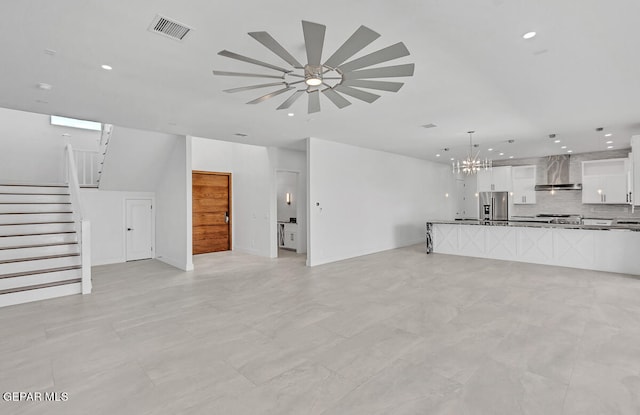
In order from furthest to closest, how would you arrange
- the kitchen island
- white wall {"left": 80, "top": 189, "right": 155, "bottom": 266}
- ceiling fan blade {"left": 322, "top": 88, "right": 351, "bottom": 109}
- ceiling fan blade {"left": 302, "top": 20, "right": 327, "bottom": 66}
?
white wall {"left": 80, "top": 189, "right": 155, "bottom": 266} → the kitchen island → ceiling fan blade {"left": 322, "top": 88, "right": 351, "bottom": 109} → ceiling fan blade {"left": 302, "top": 20, "right": 327, "bottom": 66}

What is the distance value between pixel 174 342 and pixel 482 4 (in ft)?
13.1

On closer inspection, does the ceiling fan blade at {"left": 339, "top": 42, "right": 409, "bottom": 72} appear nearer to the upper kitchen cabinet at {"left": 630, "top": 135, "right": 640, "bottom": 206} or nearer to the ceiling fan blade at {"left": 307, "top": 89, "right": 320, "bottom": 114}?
the ceiling fan blade at {"left": 307, "top": 89, "right": 320, "bottom": 114}

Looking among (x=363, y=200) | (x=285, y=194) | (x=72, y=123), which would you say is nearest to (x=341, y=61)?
(x=363, y=200)

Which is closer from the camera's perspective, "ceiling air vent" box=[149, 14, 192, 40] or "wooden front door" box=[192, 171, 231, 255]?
"ceiling air vent" box=[149, 14, 192, 40]

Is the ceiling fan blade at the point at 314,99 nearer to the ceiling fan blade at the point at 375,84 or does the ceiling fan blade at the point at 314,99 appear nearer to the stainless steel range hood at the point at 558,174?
the ceiling fan blade at the point at 375,84

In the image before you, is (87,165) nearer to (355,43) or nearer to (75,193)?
(75,193)

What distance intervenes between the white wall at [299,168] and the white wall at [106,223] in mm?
3738

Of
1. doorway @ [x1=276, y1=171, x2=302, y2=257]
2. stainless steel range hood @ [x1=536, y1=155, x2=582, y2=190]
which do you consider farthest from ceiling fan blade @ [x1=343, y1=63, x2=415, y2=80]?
stainless steel range hood @ [x1=536, y1=155, x2=582, y2=190]

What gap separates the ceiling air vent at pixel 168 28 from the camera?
2448mm

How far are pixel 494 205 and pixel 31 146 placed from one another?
1390 centimetres

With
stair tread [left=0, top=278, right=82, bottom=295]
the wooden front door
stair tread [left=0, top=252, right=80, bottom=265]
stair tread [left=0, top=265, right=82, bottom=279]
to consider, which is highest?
the wooden front door

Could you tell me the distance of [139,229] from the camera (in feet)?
25.5

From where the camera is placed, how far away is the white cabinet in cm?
1040

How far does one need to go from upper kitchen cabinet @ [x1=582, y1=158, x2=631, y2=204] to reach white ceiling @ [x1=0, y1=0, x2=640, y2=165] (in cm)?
382
